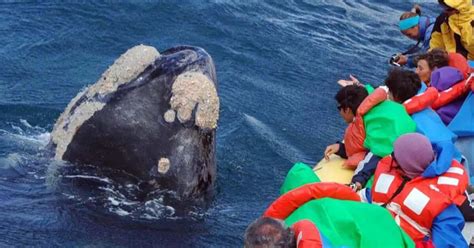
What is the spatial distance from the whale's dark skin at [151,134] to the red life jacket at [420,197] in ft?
5.67

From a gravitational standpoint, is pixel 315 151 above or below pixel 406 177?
below

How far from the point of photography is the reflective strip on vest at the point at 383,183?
281 inches

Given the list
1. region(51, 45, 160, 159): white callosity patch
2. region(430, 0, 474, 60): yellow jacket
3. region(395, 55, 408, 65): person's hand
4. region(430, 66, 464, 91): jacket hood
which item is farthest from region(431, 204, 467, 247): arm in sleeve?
region(395, 55, 408, 65): person's hand

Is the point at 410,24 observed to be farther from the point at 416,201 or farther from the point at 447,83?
the point at 416,201

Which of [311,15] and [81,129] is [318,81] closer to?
[311,15]

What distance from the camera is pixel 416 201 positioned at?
6.76 meters

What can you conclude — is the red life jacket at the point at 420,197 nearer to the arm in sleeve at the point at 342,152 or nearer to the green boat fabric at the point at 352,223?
the green boat fabric at the point at 352,223

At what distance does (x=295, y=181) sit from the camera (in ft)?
23.9

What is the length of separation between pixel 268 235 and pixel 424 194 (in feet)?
6.63

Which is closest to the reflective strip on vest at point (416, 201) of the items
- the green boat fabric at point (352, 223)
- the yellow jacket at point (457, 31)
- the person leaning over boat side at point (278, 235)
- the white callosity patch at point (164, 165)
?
the green boat fabric at point (352, 223)

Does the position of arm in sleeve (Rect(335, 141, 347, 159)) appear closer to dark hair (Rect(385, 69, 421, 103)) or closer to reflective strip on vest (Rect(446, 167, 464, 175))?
dark hair (Rect(385, 69, 421, 103))

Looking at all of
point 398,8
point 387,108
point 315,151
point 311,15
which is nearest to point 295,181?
point 387,108

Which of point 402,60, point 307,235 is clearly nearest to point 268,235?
point 307,235

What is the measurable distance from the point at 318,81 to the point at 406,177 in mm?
6293
